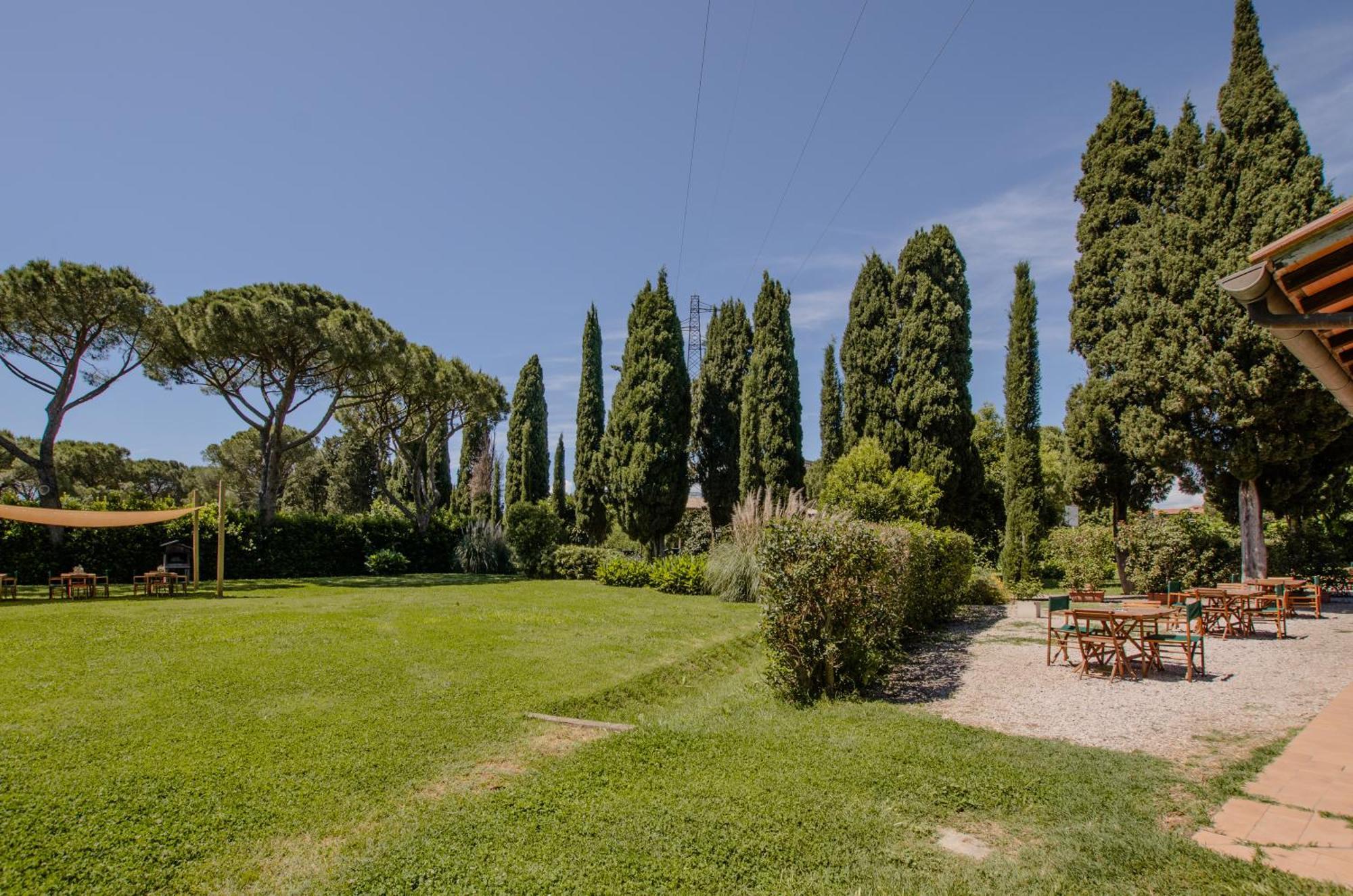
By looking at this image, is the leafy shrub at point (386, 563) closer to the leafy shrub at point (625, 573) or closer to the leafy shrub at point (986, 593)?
the leafy shrub at point (625, 573)

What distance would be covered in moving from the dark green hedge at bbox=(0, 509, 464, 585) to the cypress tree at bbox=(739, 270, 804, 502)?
960cm

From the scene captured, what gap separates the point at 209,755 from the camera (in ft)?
12.6

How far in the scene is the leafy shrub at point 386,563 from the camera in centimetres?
1844

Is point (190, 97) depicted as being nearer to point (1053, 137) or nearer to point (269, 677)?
point (269, 677)

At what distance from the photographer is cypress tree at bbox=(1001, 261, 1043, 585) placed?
15.2 m

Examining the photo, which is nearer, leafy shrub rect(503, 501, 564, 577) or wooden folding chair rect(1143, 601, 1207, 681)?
wooden folding chair rect(1143, 601, 1207, 681)

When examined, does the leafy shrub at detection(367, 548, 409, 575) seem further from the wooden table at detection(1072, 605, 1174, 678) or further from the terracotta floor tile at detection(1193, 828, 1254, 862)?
the terracotta floor tile at detection(1193, 828, 1254, 862)

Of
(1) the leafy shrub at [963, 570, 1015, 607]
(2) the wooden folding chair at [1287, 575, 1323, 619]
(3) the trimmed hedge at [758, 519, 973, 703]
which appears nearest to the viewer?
(3) the trimmed hedge at [758, 519, 973, 703]

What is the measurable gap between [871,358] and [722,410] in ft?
17.6

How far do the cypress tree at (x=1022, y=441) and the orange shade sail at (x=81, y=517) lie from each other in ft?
56.8

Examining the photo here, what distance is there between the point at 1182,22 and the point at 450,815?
911 cm

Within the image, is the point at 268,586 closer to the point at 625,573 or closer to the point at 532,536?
the point at 532,536

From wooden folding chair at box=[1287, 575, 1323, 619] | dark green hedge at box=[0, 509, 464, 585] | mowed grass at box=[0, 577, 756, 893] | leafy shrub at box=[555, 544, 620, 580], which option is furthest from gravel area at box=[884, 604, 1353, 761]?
dark green hedge at box=[0, 509, 464, 585]

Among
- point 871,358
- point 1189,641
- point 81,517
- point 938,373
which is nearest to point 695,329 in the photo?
point 871,358
